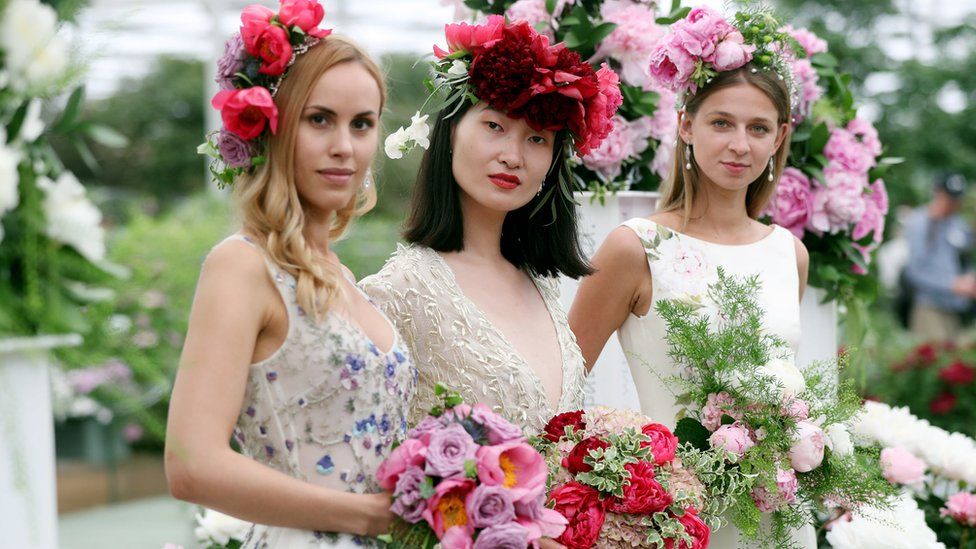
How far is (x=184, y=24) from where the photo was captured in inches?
732

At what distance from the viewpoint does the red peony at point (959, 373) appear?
7.48 m

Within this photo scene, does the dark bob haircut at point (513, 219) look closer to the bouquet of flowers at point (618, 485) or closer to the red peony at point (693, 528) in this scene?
the bouquet of flowers at point (618, 485)

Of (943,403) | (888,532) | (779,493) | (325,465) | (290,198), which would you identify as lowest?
(943,403)

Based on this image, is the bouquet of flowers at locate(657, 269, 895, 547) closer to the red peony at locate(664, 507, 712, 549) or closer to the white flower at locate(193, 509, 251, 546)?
the red peony at locate(664, 507, 712, 549)

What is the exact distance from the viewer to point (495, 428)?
87.4 inches

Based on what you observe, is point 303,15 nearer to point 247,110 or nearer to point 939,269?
point 247,110

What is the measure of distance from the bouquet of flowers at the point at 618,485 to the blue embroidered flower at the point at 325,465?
0.50 m

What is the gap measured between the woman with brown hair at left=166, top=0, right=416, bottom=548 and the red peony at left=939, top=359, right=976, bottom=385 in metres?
6.03

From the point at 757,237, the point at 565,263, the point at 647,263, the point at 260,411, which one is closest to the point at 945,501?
the point at 757,237

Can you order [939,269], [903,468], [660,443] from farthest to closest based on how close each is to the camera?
1. [939,269]
2. [903,468]
3. [660,443]

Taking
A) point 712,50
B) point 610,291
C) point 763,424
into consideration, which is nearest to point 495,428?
point 763,424

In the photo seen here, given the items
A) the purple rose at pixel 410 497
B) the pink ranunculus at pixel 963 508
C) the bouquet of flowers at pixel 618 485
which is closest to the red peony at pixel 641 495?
the bouquet of flowers at pixel 618 485

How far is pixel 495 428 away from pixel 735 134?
58.7 inches

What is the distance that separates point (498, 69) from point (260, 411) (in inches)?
40.5
